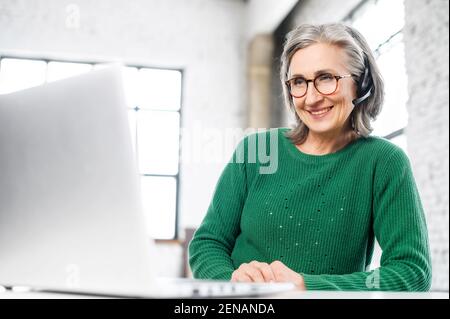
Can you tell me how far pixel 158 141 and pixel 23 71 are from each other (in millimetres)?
1440

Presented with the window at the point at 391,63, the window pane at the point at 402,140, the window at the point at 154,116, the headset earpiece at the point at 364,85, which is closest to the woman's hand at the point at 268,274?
the headset earpiece at the point at 364,85

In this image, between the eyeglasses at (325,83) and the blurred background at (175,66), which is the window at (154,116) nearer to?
the blurred background at (175,66)

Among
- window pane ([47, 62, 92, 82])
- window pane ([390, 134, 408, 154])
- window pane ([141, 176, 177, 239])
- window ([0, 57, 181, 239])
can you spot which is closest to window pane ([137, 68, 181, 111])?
window ([0, 57, 181, 239])

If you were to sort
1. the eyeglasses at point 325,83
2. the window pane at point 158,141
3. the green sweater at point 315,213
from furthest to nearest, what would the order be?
1. the window pane at point 158,141
2. the eyeglasses at point 325,83
3. the green sweater at point 315,213

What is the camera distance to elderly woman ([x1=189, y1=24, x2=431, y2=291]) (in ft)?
3.15

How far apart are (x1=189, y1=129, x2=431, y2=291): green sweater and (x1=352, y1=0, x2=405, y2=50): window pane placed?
201 centimetres

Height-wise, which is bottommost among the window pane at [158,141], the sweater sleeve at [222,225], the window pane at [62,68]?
the sweater sleeve at [222,225]

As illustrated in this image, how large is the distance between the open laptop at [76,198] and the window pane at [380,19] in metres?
2.61

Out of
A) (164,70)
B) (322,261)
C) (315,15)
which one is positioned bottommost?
(322,261)

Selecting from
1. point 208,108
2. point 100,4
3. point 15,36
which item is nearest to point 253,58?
point 208,108

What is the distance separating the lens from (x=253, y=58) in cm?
492

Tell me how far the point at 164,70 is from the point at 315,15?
59.9 inches

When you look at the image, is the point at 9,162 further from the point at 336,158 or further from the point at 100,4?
the point at 100,4

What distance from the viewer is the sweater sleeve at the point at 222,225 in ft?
3.25
